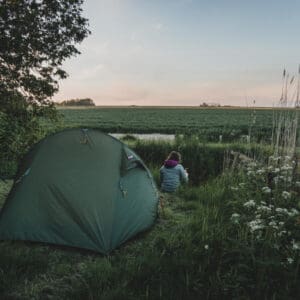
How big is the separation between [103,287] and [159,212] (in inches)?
100

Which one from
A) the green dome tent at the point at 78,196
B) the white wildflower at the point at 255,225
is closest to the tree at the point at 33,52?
the green dome tent at the point at 78,196

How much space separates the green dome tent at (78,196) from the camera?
4.62 meters

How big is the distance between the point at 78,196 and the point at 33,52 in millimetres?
4171

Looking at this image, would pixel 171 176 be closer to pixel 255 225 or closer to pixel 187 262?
pixel 187 262

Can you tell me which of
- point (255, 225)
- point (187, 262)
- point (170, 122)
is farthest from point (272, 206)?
point (170, 122)

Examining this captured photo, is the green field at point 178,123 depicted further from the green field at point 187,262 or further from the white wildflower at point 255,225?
the white wildflower at point 255,225

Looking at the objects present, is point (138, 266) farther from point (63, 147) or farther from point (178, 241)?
point (63, 147)

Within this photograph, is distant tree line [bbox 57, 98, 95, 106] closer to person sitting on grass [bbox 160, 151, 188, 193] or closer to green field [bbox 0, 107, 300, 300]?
person sitting on grass [bbox 160, 151, 188, 193]

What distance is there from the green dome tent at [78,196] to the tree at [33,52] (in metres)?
2.27

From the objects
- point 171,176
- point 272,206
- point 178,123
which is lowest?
point 171,176

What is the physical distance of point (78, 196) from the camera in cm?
482

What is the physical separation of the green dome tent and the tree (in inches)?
89.5

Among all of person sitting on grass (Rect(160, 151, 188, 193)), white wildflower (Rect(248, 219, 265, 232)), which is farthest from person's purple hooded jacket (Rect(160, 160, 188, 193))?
white wildflower (Rect(248, 219, 265, 232))

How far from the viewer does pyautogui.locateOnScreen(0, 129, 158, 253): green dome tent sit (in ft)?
15.2
